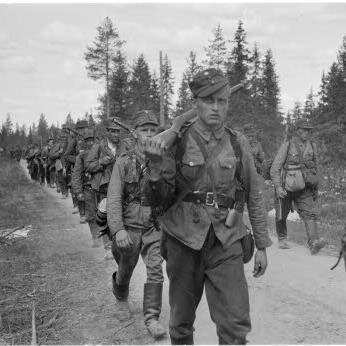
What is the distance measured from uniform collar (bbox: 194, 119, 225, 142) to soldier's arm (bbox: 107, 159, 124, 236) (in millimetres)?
1598

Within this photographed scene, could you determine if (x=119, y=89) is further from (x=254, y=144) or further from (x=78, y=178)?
(x=78, y=178)

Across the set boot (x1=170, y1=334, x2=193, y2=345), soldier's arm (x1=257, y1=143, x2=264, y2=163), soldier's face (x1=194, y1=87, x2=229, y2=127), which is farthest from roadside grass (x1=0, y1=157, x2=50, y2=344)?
soldier's arm (x1=257, y1=143, x2=264, y2=163)

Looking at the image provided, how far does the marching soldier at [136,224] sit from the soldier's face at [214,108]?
1560 millimetres

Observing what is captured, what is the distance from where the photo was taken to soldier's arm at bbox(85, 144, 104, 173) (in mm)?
10062

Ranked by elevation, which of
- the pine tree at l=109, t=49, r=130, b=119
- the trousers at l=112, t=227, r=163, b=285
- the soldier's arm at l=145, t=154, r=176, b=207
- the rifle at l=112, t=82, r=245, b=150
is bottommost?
the trousers at l=112, t=227, r=163, b=285

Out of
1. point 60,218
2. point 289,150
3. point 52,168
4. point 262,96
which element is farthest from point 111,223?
point 262,96

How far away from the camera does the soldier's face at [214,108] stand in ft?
12.9

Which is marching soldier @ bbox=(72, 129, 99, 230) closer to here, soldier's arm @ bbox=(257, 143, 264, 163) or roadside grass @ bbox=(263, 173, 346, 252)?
roadside grass @ bbox=(263, 173, 346, 252)

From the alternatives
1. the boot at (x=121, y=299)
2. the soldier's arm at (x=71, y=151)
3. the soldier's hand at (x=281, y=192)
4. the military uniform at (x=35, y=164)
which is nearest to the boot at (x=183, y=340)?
the boot at (x=121, y=299)

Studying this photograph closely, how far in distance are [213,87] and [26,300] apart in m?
3.97

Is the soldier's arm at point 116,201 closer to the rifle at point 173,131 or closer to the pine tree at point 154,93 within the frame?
the rifle at point 173,131

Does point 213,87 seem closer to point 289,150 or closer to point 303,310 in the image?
point 303,310

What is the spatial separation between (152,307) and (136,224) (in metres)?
0.87

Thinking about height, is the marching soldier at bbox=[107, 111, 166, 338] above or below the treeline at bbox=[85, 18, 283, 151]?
below
